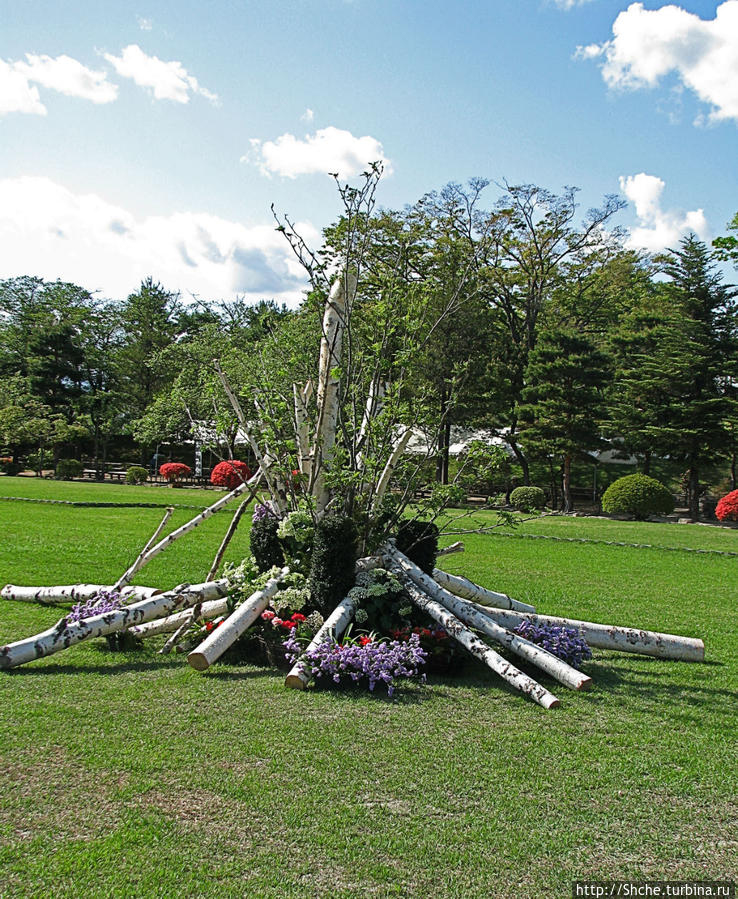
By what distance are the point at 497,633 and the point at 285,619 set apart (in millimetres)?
1363

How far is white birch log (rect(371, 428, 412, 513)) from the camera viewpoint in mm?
5199

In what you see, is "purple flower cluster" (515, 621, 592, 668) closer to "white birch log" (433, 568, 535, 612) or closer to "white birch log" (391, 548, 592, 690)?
"white birch log" (391, 548, 592, 690)

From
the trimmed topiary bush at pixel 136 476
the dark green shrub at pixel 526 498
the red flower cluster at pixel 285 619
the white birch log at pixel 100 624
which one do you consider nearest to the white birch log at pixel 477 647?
the red flower cluster at pixel 285 619

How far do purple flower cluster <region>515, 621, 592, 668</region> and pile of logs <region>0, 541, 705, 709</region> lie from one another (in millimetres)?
150

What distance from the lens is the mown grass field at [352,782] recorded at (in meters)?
2.29

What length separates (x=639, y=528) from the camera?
17.1 metres

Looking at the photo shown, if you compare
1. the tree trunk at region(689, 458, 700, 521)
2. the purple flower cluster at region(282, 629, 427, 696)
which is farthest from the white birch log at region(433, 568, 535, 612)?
the tree trunk at region(689, 458, 700, 521)

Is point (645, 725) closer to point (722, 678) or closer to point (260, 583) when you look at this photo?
point (722, 678)

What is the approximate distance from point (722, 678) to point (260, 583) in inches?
119

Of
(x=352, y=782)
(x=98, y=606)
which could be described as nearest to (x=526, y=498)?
(x=98, y=606)

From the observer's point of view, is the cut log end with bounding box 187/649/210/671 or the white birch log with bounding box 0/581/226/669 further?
the white birch log with bounding box 0/581/226/669

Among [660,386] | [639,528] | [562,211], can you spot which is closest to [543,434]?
[660,386]

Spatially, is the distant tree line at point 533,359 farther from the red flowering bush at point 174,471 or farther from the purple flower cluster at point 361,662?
the purple flower cluster at point 361,662

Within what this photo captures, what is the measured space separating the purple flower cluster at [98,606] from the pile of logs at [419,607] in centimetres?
7
